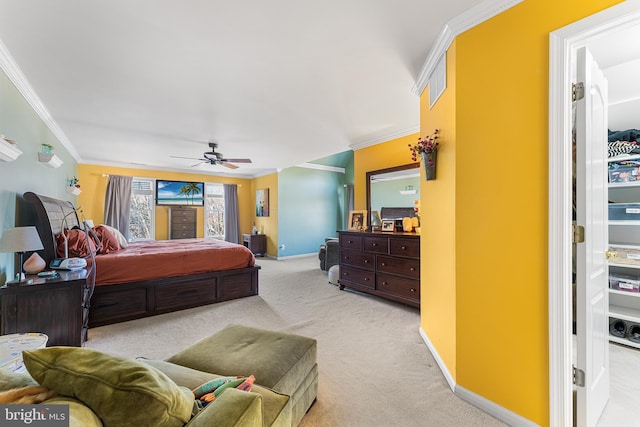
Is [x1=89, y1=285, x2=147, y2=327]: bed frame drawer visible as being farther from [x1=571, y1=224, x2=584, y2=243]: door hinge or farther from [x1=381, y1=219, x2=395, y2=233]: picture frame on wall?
[x1=571, y1=224, x2=584, y2=243]: door hinge

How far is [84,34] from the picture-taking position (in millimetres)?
1793

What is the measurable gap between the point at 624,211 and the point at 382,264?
7.70 feet

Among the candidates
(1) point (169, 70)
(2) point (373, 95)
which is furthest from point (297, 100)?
(1) point (169, 70)

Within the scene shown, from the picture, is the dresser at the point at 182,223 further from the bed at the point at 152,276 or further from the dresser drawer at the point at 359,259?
the dresser drawer at the point at 359,259

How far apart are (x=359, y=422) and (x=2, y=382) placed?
157 cm

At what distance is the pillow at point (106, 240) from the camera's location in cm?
343

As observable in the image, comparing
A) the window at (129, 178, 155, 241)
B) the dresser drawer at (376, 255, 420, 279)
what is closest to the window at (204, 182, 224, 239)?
the window at (129, 178, 155, 241)

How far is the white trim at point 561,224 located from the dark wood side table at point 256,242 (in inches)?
262

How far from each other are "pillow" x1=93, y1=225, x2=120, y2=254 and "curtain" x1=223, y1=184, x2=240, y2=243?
3952 millimetres

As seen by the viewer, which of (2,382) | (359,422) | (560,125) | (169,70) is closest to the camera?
(2,382)

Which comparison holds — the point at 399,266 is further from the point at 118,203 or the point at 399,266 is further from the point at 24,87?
the point at 118,203

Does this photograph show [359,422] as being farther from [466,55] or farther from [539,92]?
[466,55]

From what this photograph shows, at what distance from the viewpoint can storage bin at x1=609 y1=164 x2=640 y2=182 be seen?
234cm

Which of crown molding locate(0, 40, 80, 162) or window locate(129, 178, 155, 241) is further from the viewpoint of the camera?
window locate(129, 178, 155, 241)
